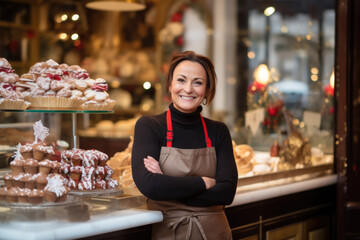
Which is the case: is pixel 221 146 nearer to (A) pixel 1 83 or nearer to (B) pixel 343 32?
(A) pixel 1 83

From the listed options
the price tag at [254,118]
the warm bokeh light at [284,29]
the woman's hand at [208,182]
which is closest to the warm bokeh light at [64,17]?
the woman's hand at [208,182]

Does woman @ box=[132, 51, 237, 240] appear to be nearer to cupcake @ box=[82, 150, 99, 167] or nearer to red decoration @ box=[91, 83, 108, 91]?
cupcake @ box=[82, 150, 99, 167]

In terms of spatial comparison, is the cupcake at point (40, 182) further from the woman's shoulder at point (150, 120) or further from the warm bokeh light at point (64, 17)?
the warm bokeh light at point (64, 17)

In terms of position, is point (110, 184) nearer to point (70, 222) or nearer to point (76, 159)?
point (76, 159)

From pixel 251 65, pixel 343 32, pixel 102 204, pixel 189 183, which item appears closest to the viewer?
pixel 189 183

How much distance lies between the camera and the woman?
240 cm

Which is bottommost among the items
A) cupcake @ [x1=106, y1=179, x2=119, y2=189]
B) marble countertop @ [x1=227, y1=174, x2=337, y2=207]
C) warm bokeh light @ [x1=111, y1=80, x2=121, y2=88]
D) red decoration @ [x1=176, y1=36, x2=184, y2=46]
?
marble countertop @ [x1=227, y1=174, x2=337, y2=207]

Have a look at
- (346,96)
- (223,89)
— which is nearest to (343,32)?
(346,96)

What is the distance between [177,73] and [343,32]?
7.00ft

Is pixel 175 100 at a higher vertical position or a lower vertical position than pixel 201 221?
higher

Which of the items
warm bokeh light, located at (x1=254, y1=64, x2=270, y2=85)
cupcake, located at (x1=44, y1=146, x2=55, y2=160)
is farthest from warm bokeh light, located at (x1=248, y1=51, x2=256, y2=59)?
cupcake, located at (x1=44, y1=146, x2=55, y2=160)

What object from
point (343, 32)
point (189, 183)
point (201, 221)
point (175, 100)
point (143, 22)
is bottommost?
point (201, 221)

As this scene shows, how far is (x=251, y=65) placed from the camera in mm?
7082

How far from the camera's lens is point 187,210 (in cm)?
249
